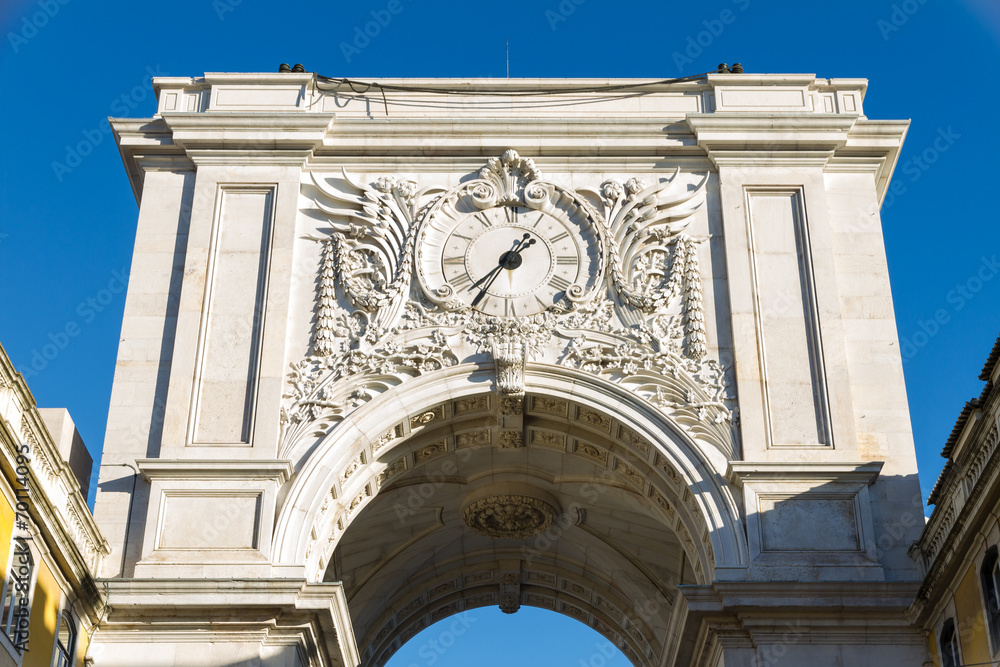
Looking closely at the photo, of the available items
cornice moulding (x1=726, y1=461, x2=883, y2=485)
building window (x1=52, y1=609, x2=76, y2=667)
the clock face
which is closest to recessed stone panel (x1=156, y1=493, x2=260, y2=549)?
building window (x1=52, y1=609, x2=76, y2=667)

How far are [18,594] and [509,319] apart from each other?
32.4ft

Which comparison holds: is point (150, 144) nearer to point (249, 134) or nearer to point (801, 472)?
point (249, 134)

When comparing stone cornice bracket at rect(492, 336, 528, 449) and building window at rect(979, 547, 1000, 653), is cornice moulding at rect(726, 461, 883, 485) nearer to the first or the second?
stone cornice bracket at rect(492, 336, 528, 449)

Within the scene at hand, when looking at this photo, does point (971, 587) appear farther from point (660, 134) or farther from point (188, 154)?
point (188, 154)

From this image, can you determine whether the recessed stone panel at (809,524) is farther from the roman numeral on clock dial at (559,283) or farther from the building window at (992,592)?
the roman numeral on clock dial at (559,283)

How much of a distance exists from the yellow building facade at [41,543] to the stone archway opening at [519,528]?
477 cm

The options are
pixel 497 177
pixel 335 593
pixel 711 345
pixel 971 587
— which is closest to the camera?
pixel 971 587

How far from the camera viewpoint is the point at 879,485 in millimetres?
22531

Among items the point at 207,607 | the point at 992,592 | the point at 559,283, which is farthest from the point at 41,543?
the point at 992,592

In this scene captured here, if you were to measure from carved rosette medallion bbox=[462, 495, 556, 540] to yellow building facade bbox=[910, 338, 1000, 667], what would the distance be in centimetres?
962

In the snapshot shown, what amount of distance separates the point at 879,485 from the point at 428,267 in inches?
347

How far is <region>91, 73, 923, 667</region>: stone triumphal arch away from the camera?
2155 cm

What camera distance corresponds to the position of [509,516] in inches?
1139

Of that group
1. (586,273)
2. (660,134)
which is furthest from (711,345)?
(660,134)
